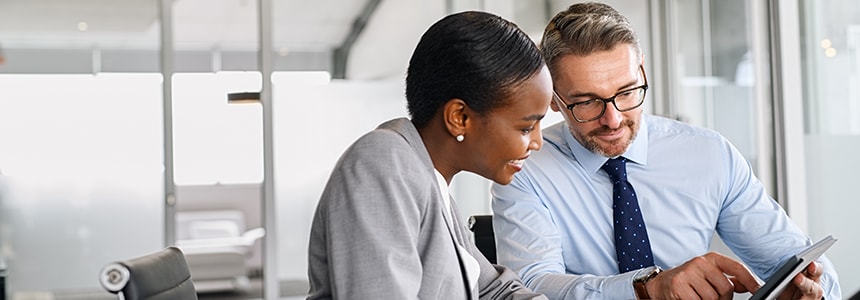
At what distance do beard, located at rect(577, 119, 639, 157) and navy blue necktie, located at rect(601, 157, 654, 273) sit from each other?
5cm

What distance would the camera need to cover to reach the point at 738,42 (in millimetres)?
5195

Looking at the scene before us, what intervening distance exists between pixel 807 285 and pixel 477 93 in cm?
63

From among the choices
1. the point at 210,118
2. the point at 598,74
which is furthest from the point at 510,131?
the point at 210,118

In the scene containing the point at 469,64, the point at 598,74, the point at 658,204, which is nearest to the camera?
the point at 469,64

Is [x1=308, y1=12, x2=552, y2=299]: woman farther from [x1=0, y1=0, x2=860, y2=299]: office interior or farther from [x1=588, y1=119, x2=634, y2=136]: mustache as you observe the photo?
[x1=0, y1=0, x2=860, y2=299]: office interior

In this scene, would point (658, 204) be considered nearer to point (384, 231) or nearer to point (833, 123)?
point (384, 231)

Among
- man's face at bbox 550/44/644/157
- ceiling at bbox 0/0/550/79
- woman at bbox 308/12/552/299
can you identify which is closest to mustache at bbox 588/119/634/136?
man's face at bbox 550/44/644/157

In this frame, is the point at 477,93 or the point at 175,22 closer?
the point at 477,93

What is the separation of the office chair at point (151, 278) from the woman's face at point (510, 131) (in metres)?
0.48

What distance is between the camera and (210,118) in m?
5.23

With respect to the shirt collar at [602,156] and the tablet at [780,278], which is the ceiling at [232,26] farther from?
the tablet at [780,278]

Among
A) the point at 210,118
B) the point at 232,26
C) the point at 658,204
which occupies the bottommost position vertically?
the point at 658,204

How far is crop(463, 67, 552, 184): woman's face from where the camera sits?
4.43ft

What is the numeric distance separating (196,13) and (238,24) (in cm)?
21
